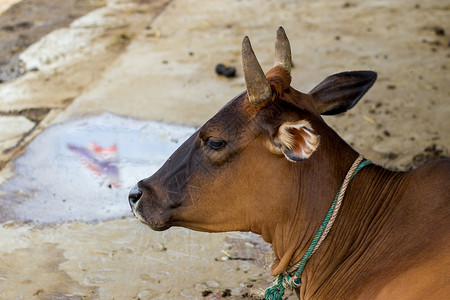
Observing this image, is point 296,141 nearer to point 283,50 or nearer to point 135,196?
point 283,50

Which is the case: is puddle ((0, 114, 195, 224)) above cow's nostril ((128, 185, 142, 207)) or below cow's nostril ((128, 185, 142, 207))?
below

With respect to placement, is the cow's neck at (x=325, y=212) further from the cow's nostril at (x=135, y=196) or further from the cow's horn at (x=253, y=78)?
the cow's nostril at (x=135, y=196)

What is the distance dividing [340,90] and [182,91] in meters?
3.61

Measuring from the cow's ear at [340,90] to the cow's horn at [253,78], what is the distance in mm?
504

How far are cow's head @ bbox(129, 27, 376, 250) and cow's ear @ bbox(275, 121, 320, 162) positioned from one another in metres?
0.03

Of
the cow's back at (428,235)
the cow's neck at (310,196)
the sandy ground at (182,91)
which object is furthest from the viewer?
the sandy ground at (182,91)

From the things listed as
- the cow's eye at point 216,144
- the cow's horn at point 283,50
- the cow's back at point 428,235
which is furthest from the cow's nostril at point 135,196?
the cow's back at point 428,235

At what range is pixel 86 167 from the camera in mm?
5453

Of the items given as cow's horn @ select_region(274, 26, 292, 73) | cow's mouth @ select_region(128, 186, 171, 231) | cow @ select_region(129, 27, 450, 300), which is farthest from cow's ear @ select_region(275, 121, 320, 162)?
cow's mouth @ select_region(128, 186, 171, 231)

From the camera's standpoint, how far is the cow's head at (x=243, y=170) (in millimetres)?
2953

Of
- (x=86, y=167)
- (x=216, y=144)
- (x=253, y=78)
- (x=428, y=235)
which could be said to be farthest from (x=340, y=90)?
(x=86, y=167)

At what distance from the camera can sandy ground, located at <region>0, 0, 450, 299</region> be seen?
13.4 ft

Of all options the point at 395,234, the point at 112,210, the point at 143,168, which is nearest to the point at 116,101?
the point at 143,168

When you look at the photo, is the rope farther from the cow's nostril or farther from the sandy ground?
the cow's nostril
